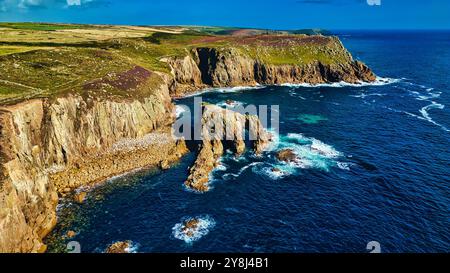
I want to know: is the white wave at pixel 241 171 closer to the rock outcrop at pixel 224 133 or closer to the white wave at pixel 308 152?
the rock outcrop at pixel 224 133

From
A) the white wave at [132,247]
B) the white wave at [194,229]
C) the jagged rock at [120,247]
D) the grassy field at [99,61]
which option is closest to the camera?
the jagged rock at [120,247]

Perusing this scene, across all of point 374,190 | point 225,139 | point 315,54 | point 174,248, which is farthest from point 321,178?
point 315,54

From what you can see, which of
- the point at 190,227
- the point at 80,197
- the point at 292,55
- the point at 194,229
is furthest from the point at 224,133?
the point at 292,55

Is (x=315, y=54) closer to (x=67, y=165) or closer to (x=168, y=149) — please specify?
(x=168, y=149)

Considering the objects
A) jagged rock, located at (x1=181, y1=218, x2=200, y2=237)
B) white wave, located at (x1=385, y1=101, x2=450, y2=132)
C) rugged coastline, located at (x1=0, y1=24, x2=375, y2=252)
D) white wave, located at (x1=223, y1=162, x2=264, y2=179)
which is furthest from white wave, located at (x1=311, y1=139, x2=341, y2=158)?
jagged rock, located at (x1=181, y1=218, x2=200, y2=237)

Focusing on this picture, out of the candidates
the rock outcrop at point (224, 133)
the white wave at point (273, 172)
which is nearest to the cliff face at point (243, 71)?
the rock outcrop at point (224, 133)

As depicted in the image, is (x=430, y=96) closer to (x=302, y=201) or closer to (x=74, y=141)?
(x=302, y=201)
